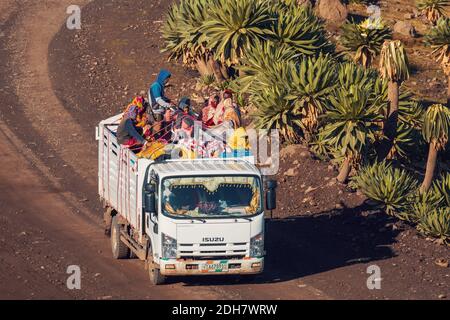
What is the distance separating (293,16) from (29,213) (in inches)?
442

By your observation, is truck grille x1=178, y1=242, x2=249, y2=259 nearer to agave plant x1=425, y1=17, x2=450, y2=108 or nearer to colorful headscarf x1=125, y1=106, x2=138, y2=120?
colorful headscarf x1=125, y1=106, x2=138, y2=120

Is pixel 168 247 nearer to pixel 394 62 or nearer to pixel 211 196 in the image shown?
pixel 211 196

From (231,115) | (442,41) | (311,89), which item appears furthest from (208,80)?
(231,115)

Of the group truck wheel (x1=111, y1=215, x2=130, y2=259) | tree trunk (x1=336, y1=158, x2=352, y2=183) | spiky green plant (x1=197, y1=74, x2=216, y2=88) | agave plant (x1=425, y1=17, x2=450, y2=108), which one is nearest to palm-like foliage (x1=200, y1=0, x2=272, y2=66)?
spiky green plant (x1=197, y1=74, x2=216, y2=88)

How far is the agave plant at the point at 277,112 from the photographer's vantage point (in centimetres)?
3334

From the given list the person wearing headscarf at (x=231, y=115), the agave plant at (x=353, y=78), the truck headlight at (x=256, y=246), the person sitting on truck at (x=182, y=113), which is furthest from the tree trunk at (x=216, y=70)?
the truck headlight at (x=256, y=246)

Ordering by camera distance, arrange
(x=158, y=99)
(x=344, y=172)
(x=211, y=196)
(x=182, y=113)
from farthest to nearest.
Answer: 1. (x=344, y=172)
2. (x=158, y=99)
3. (x=182, y=113)
4. (x=211, y=196)

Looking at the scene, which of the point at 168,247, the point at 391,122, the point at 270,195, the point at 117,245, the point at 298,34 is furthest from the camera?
the point at 298,34

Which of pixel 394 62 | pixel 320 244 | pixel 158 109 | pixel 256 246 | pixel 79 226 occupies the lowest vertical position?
pixel 320 244

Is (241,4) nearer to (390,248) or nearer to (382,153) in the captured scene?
(382,153)

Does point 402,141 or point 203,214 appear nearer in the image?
point 203,214

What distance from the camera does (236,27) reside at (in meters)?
37.6

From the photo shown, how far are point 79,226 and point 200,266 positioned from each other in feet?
23.4

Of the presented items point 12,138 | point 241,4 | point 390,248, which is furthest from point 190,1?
point 390,248
